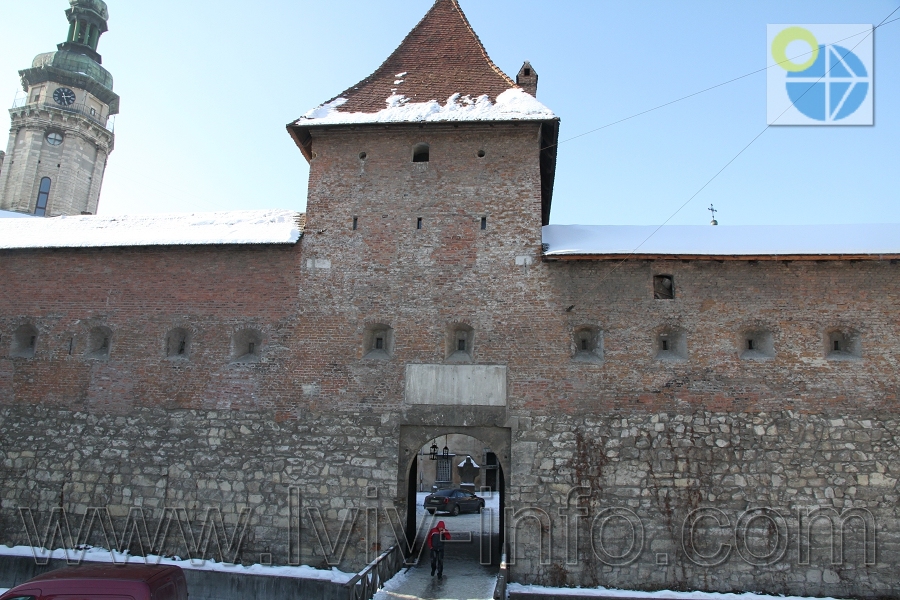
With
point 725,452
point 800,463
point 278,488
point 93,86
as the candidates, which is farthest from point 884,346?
point 93,86

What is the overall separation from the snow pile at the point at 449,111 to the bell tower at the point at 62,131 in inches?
930

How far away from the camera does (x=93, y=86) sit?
104 ft

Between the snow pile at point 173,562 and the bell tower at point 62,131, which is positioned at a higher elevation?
the bell tower at point 62,131

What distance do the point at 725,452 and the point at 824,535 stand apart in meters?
1.98

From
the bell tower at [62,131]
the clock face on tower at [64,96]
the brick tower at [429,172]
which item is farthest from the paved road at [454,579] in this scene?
the clock face on tower at [64,96]

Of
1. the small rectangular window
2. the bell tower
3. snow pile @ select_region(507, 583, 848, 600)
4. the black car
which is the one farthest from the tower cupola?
snow pile @ select_region(507, 583, 848, 600)

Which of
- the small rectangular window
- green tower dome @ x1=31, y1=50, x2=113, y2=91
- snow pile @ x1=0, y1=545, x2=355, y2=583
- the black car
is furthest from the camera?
green tower dome @ x1=31, y1=50, x2=113, y2=91

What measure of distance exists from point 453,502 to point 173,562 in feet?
34.6

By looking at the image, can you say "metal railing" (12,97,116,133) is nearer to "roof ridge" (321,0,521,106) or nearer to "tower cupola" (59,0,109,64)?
"tower cupola" (59,0,109,64)

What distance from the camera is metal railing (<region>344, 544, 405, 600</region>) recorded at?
8.19m

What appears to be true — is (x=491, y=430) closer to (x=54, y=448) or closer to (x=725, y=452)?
(x=725, y=452)

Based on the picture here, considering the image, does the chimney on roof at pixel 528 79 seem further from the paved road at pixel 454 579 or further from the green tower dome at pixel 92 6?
the green tower dome at pixel 92 6

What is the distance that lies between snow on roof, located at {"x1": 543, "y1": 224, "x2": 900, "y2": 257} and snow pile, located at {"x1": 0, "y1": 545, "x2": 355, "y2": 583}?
22.5ft

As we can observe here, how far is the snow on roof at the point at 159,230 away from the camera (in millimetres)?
12336
